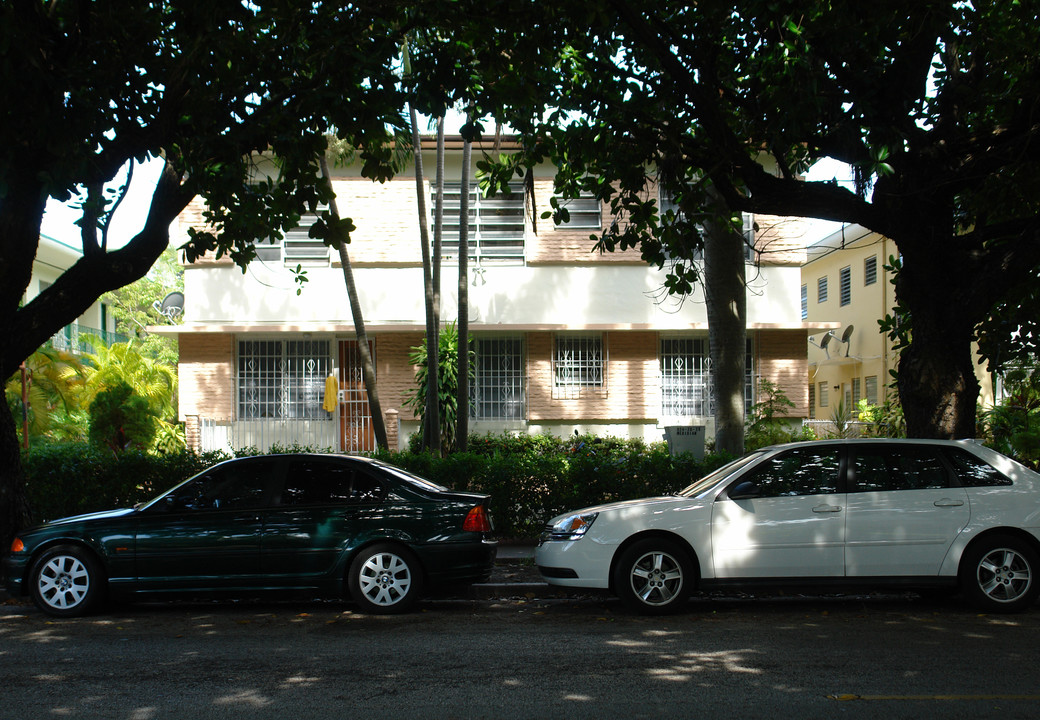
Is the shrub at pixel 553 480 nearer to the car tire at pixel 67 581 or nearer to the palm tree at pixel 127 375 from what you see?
the car tire at pixel 67 581

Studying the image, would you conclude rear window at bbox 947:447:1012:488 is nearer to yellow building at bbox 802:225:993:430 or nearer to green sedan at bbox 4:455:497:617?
green sedan at bbox 4:455:497:617

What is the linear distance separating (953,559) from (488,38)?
6.92 m

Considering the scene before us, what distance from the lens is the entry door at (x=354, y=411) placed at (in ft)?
67.2

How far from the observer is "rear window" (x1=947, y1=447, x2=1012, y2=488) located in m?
8.61

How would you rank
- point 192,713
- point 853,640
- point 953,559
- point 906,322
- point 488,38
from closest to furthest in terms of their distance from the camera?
point 192,713 → point 853,640 → point 953,559 → point 488,38 → point 906,322

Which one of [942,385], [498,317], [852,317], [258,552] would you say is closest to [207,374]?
[498,317]

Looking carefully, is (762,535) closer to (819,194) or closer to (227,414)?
(819,194)

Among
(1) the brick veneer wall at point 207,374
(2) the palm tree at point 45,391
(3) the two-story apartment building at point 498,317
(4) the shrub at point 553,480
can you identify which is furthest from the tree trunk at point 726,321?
(2) the palm tree at point 45,391

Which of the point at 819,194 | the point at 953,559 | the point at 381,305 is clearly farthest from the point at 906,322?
the point at 381,305

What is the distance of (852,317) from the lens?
96.5ft

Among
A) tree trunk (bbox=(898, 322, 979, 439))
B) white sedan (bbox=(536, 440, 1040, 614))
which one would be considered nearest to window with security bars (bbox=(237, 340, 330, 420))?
white sedan (bbox=(536, 440, 1040, 614))

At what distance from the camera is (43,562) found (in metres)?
8.77

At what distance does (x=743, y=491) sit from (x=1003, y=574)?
2.44m

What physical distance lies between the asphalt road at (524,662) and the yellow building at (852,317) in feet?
59.3
